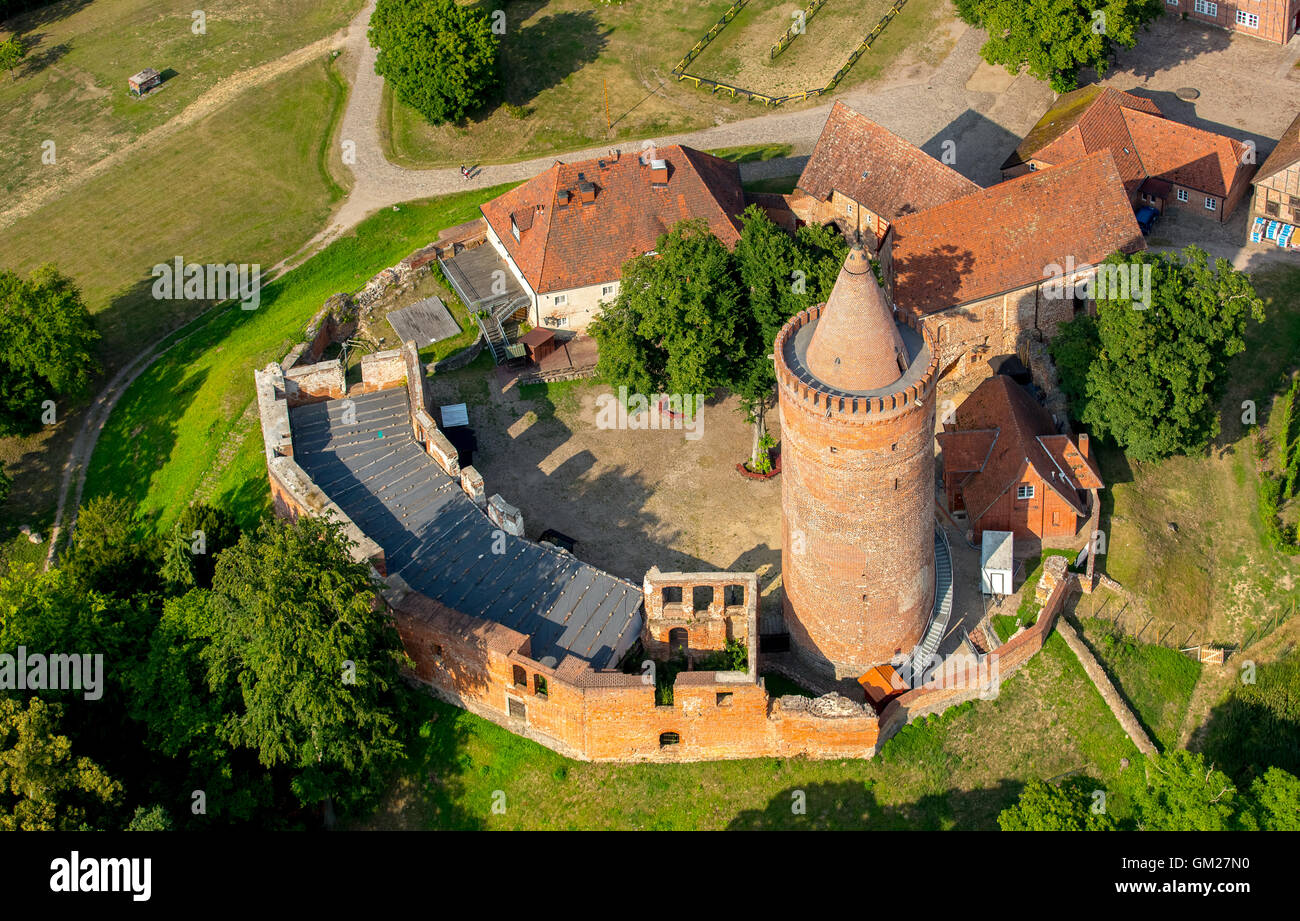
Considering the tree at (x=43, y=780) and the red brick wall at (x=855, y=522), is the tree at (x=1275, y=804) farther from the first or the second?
the tree at (x=43, y=780)

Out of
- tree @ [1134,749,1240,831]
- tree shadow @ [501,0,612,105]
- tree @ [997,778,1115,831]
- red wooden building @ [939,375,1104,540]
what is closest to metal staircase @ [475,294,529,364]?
red wooden building @ [939,375,1104,540]

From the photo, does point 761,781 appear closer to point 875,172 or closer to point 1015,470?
point 1015,470

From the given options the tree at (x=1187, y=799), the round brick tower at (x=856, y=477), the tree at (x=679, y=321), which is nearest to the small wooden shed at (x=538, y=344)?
the tree at (x=679, y=321)

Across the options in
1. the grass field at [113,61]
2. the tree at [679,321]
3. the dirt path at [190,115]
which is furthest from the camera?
the grass field at [113,61]

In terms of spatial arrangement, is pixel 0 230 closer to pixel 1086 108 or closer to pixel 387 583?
pixel 387 583

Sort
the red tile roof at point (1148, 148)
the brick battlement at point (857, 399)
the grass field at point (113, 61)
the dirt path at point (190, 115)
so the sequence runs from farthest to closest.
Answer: the grass field at point (113, 61) < the dirt path at point (190, 115) < the red tile roof at point (1148, 148) < the brick battlement at point (857, 399)

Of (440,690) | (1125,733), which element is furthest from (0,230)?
(1125,733)

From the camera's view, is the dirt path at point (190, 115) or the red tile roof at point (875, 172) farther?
the dirt path at point (190, 115)

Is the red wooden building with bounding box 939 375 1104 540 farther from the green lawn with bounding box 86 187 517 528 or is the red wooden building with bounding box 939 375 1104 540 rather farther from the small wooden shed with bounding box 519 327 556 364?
the green lawn with bounding box 86 187 517 528
